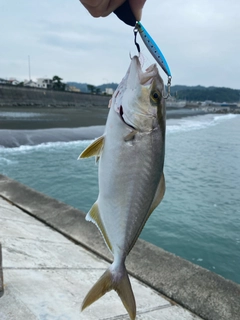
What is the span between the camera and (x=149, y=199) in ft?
5.65

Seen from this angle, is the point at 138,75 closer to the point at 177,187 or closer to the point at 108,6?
the point at 108,6

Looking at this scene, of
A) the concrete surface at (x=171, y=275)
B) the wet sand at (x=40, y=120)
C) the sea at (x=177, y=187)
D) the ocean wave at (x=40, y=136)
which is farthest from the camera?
the wet sand at (x=40, y=120)

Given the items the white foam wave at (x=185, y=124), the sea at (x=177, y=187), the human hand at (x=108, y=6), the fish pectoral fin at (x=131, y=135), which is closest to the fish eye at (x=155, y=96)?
the fish pectoral fin at (x=131, y=135)

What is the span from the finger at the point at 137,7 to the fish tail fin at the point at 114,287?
1690 mm

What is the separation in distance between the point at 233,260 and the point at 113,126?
20.6 ft

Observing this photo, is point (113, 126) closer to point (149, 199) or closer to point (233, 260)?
point (149, 199)

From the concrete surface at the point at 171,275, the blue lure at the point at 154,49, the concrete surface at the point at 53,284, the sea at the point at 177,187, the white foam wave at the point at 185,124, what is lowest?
the white foam wave at the point at 185,124

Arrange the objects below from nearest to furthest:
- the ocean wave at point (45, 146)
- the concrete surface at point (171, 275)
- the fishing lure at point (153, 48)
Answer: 1. the fishing lure at point (153, 48)
2. the concrete surface at point (171, 275)
3. the ocean wave at point (45, 146)

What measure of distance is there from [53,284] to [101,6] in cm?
293

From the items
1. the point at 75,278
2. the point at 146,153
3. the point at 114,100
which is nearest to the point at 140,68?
the point at 114,100

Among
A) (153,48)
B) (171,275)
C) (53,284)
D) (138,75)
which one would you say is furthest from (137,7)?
(171,275)

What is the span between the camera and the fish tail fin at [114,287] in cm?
173

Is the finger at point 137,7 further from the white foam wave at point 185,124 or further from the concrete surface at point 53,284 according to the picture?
A: the white foam wave at point 185,124

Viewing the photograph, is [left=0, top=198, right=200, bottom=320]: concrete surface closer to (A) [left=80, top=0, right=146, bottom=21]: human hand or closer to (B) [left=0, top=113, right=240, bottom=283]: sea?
(A) [left=80, top=0, right=146, bottom=21]: human hand
